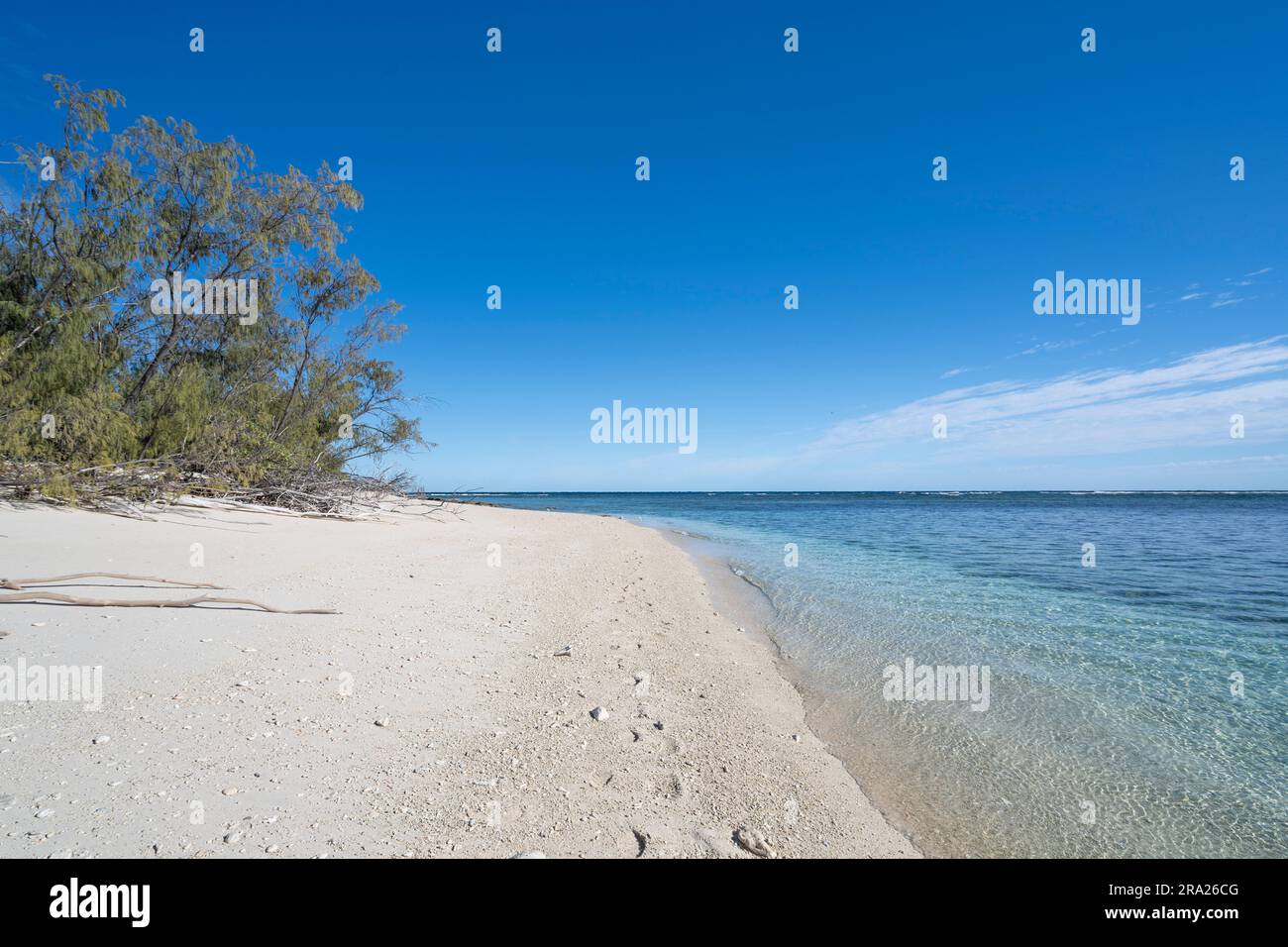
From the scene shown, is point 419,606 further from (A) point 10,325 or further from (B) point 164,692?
(A) point 10,325

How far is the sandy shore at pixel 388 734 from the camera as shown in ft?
8.90

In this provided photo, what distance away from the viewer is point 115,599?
220 inches

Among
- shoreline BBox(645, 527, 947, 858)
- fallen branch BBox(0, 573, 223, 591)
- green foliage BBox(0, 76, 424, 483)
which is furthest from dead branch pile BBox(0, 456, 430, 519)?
shoreline BBox(645, 527, 947, 858)

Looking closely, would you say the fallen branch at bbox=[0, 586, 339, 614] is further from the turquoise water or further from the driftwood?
the turquoise water

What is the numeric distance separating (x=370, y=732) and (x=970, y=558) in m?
18.5

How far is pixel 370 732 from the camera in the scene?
373 cm

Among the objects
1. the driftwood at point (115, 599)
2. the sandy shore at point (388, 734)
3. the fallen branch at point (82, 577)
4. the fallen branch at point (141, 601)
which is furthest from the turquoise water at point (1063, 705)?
the fallen branch at point (82, 577)

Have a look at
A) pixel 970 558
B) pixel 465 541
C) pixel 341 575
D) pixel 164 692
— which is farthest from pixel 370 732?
pixel 970 558

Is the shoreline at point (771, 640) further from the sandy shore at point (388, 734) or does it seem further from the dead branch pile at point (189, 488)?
the dead branch pile at point (189, 488)

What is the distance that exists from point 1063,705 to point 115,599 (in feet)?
34.4

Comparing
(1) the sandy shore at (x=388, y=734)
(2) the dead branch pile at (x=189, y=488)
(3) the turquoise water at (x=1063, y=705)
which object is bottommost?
(3) the turquoise water at (x=1063, y=705)

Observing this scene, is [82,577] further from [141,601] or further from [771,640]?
[771,640]

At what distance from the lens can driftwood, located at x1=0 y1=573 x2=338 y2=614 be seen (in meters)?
5.16

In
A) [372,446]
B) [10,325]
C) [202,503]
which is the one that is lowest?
[202,503]
